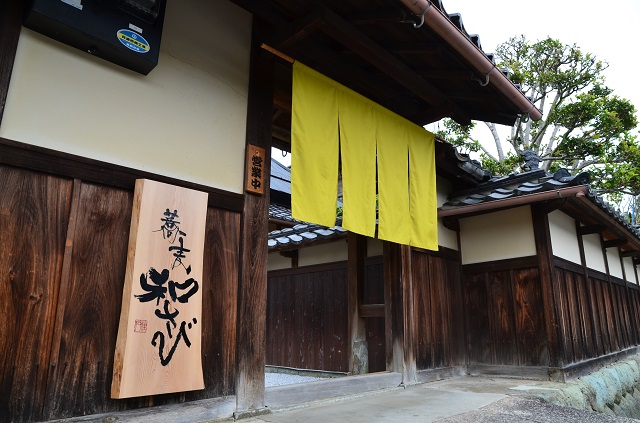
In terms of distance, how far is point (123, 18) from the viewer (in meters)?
3.56

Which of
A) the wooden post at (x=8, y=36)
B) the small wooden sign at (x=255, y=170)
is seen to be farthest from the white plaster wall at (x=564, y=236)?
the wooden post at (x=8, y=36)

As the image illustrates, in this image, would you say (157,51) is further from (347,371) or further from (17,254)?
(347,371)

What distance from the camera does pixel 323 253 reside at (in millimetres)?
9438

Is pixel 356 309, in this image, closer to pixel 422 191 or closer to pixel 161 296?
pixel 422 191

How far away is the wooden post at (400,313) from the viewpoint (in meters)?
6.45

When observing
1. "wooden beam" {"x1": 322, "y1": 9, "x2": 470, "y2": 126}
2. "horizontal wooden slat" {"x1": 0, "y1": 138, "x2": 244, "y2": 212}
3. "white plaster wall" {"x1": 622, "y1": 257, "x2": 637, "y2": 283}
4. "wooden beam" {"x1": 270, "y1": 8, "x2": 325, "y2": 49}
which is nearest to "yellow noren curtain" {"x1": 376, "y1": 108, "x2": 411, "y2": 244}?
"wooden beam" {"x1": 322, "y1": 9, "x2": 470, "y2": 126}

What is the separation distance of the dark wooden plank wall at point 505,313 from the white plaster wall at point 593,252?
2.71 m

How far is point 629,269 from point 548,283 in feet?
26.4

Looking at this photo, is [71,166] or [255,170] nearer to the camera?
[71,166]

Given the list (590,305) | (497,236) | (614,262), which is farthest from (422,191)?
(614,262)

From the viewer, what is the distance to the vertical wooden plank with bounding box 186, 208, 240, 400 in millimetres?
3824

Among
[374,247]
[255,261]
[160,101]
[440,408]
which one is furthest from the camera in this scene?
[374,247]

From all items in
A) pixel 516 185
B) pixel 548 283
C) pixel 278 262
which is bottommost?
pixel 548 283

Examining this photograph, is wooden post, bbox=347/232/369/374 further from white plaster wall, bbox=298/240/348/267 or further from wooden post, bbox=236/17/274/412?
wooden post, bbox=236/17/274/412
